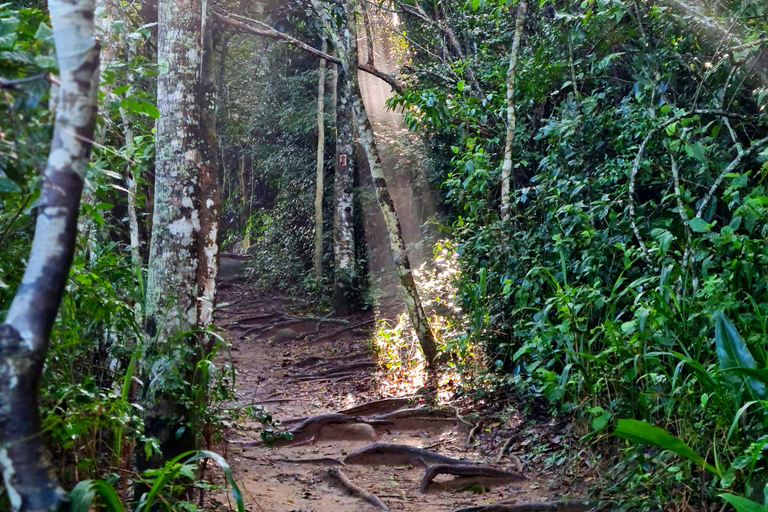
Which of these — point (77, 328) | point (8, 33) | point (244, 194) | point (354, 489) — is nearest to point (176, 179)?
point (77, 328)

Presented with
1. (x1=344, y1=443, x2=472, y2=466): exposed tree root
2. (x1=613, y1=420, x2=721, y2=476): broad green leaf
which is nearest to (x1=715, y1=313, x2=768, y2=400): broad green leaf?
(x1=613, y1=420, x2=721, y2=476): broad green leaf

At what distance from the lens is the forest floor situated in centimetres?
507

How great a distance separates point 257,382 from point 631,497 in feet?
22.8

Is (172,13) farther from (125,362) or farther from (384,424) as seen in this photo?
(384,424)

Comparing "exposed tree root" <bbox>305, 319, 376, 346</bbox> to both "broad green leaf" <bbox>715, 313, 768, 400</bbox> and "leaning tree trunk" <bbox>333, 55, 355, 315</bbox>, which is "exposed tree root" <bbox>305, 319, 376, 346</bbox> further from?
"broad green leaf" <bbox>715, 313, 768, 400</bbox>

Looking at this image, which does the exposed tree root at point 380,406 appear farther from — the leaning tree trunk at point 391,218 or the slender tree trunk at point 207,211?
the slender tree trunk at point 207,211

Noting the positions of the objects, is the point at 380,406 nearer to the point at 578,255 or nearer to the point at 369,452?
the point at 369,452

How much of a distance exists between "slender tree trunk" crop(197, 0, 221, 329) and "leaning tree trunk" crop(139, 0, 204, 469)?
0.05 metres

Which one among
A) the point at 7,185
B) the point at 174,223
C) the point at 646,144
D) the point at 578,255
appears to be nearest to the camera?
the point at 7,185

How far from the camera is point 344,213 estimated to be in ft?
43.8

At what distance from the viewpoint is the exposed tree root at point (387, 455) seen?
6187 millimetres

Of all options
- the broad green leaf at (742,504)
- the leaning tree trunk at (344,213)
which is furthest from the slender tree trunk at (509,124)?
the leaning tree trunk at (344,213)

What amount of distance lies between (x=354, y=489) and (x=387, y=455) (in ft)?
3.62

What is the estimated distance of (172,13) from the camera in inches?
173
